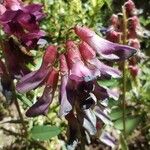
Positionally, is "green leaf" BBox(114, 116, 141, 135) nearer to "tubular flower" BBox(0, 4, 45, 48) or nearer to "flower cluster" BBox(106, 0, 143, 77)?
"flower cluster" BBox(106, 0, 143, 77)

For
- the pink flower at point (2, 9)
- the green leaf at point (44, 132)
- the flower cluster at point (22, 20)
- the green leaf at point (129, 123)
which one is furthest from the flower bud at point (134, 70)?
the pink flower at point (2, 9)

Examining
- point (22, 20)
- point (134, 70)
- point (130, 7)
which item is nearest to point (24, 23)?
point (22, 20)

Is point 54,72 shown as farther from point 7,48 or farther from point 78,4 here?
point 78,4

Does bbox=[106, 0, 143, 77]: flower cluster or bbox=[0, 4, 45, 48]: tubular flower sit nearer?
bbox=[0, 4, 45, 48]: tubular flower

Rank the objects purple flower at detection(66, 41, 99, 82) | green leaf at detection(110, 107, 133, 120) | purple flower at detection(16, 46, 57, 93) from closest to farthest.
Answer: purple flower at detection(66, 41, 99, 82) < purple flower at detection(16, 46, 57, 93) < green leaf at detection(110, 107, 133, 120)

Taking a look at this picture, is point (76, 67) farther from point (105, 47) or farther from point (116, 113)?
point (116, 113)

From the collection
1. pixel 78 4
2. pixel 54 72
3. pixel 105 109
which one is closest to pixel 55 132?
pixel 105 109

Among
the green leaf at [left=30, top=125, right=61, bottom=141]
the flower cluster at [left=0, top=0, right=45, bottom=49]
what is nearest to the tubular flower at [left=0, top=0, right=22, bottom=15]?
the flower cluster at [left=0, top=0, right=45, bottom=49]
